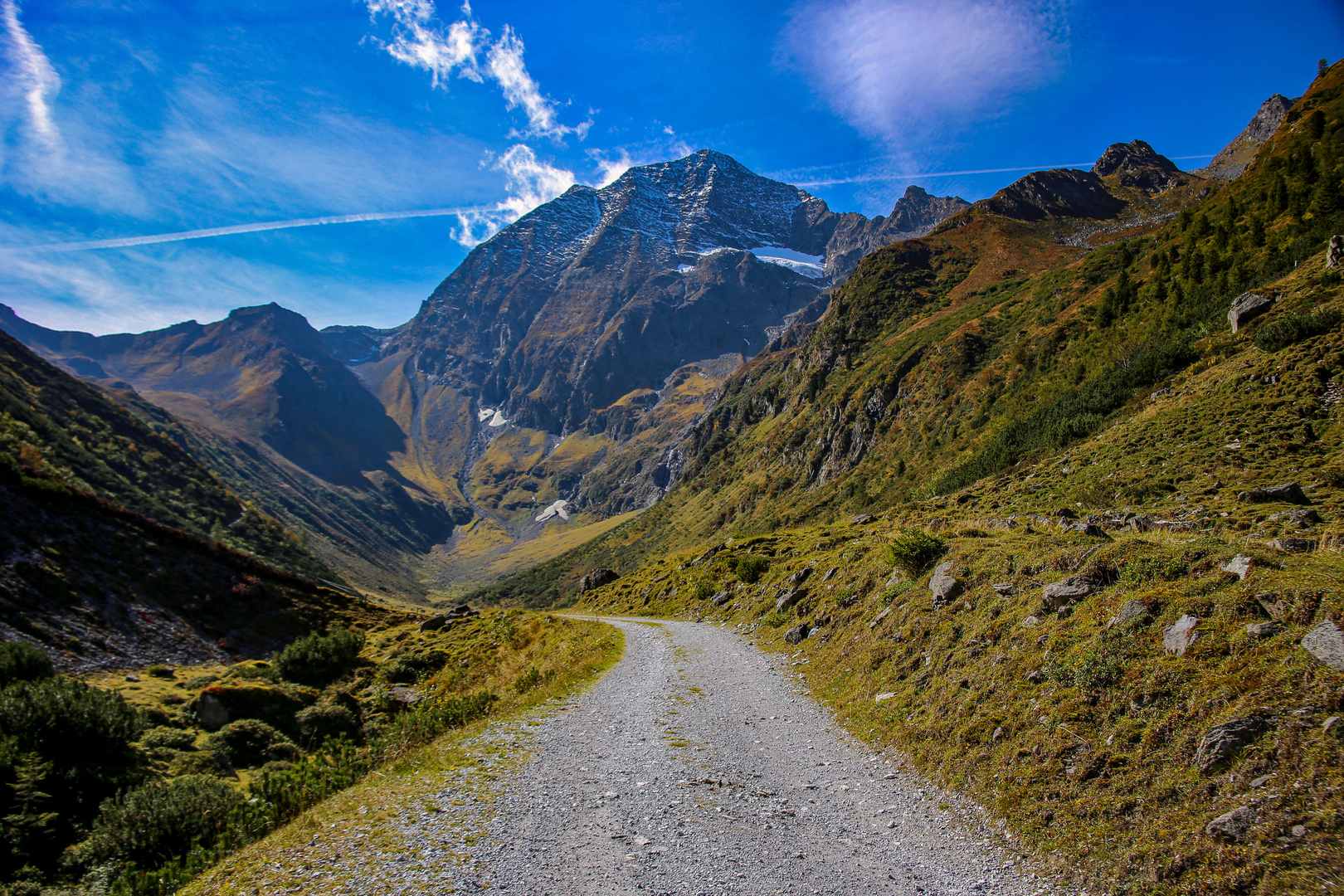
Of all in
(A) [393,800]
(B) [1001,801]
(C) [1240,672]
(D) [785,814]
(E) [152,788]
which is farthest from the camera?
(E) [152,788]

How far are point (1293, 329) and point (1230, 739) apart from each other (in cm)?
3249

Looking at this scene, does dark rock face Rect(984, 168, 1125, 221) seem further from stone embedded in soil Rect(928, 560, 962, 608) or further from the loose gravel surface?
the loose gravel surface

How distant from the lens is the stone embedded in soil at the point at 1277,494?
55.7ft

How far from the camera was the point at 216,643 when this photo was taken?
84.3 ft

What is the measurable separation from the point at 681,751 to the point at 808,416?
12418 cm

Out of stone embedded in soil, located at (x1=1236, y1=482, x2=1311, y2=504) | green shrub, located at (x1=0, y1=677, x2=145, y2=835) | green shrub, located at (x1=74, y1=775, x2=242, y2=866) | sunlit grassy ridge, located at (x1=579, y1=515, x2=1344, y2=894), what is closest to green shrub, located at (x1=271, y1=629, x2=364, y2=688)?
green shrub, located at (x1=0, y1=677, x2=145, y2=835)

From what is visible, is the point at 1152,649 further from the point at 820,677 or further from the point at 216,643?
the point at 216,643

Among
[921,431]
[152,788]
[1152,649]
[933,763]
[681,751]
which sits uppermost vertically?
[921,431]

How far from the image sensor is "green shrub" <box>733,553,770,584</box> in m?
32.3

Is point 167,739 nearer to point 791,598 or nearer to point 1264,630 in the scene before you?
point 791,598

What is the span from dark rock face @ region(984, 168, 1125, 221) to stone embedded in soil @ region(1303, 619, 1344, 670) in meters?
197

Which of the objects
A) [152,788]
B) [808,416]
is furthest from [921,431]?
[152,788]

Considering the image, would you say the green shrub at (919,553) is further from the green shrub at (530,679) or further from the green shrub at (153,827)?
the green shrub at (153,827)

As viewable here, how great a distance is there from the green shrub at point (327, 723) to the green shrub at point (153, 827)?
854 cm
